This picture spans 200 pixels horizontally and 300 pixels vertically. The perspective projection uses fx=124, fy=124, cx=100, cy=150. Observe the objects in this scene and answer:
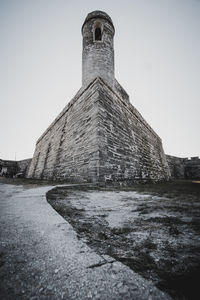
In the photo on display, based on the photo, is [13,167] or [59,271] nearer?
[59,271]

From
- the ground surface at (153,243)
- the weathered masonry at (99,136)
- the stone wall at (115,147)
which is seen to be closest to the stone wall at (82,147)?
the weathered masonry at (99,136)

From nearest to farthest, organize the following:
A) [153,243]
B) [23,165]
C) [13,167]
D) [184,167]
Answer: [153,243], [184,167], [23,165], [13,167]

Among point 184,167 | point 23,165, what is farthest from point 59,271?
point 23,165

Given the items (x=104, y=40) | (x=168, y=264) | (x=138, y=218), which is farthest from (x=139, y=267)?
(x=104, y=40)

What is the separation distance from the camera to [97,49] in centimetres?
663

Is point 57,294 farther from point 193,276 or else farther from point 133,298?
point 193,276

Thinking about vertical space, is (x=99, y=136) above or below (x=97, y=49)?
below

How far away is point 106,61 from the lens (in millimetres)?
6504

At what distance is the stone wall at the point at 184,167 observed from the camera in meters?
14.1

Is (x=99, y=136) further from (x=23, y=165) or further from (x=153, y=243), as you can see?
(x=23, y=165)

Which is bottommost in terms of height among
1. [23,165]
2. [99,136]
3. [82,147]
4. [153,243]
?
[153,243]

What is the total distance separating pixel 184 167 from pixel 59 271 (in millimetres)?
18290

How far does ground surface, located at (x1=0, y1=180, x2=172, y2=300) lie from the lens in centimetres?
32

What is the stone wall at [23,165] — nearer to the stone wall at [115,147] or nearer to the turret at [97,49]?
the turret at [97,49]
